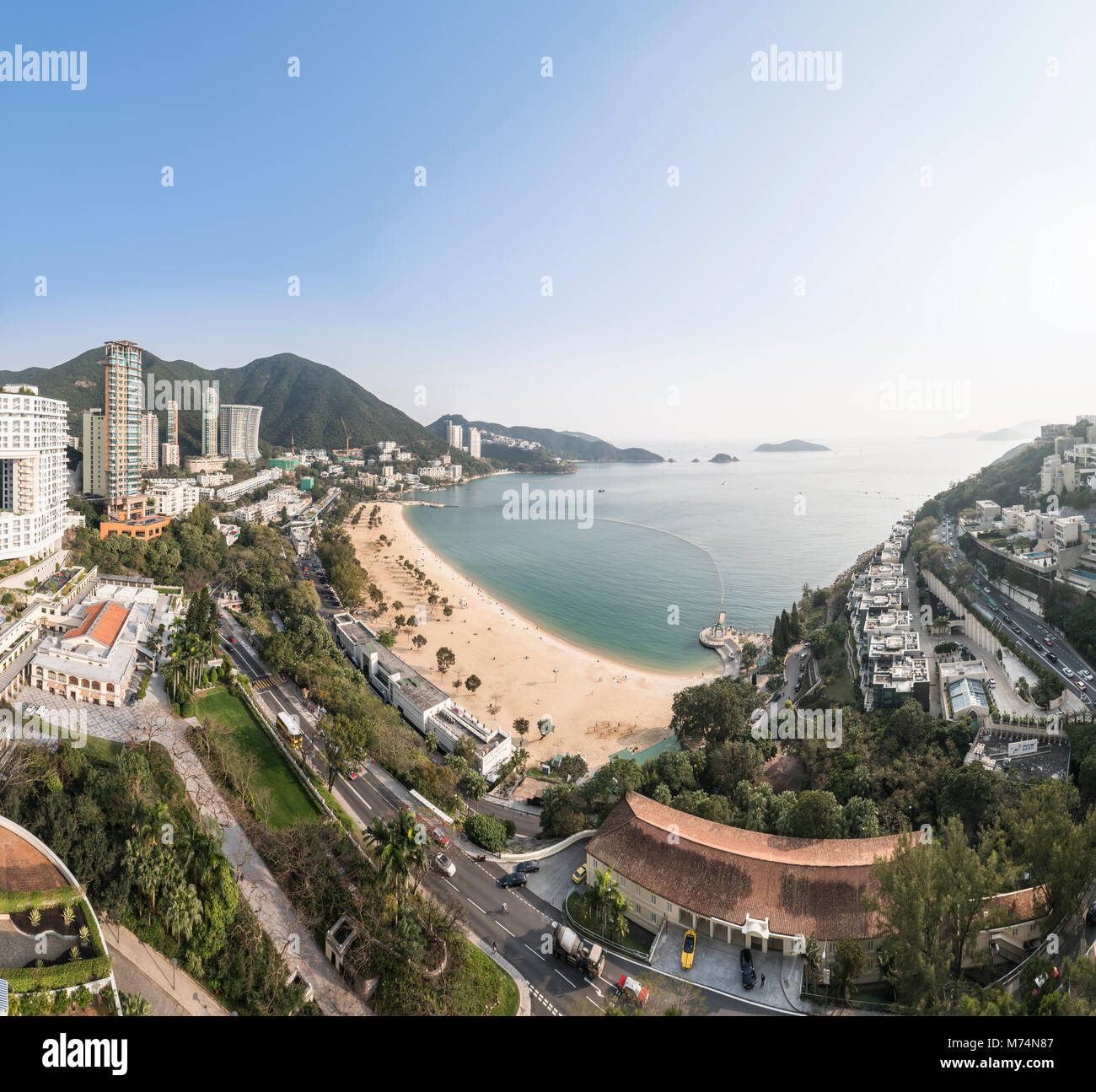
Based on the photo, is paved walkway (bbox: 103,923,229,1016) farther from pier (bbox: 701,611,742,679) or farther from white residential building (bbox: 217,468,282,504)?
white residential building (bbox: 217,468,282,504)

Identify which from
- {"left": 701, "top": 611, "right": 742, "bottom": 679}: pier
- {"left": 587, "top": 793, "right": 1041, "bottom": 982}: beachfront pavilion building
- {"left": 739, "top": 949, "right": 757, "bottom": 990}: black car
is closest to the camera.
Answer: {"left": 739, "top": 949, "right": 757, "bottom": 990}: black car

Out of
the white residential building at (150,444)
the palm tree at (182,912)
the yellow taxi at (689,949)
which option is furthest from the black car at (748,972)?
the white residential building at (150,444)

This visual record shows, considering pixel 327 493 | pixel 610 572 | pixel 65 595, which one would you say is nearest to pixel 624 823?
pixel 65 595

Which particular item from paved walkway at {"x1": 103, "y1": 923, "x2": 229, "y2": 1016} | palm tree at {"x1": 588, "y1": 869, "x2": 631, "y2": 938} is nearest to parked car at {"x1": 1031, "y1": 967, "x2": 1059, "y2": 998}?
palm tree at {"x1": 588, "y1": 869, "x2": 631, "y2": 938}

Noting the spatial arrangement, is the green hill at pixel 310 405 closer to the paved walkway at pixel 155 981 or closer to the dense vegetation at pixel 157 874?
the dense vegetation at pixel 157 874

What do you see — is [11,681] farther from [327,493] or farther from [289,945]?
[327,493]

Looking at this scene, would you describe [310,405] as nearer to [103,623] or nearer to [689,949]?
[103,623]
